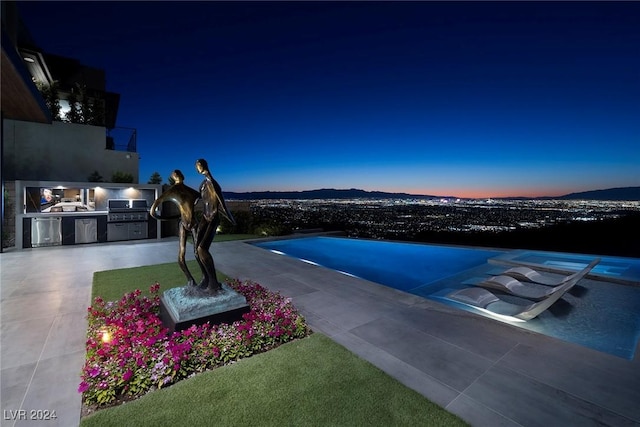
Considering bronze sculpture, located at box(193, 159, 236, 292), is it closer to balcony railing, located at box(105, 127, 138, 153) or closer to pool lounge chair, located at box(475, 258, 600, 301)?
pool lounge chair, located at box(475, 258, 600, 301)

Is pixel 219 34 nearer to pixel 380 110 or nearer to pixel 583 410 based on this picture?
pixel 380 110

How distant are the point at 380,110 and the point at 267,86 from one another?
23.1 ft

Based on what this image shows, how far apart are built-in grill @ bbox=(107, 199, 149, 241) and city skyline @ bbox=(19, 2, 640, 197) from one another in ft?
9.00

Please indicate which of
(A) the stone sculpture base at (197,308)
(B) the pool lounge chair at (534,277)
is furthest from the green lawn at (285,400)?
(B) the pool lounge chair at (534,277)

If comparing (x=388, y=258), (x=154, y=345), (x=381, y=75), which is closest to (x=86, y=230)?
(x=154, y=345)

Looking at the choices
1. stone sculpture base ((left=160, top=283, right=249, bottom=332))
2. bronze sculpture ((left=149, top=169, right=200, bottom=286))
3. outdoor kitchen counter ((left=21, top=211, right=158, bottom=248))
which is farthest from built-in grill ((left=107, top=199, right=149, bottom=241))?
bronze sculpture ((left=149, top=169, right=200, bottom=286))

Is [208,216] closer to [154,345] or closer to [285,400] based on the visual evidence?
[154,345]

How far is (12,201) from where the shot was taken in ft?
28.9

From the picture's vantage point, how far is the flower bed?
92.7 inches

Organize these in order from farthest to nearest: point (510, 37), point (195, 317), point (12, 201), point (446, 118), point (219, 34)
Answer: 1. point (446, 118)
2. point (219, 34)
3. point (510, 37)
4. point (12, 201)
5. point (195, 317)

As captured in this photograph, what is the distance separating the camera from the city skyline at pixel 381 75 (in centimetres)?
1046

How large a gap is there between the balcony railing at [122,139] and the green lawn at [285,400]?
13.7 m

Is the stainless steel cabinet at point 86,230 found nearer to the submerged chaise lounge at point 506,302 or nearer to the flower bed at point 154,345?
the flower bed at point 154,345

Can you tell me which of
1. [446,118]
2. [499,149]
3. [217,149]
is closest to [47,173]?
[217,149]
